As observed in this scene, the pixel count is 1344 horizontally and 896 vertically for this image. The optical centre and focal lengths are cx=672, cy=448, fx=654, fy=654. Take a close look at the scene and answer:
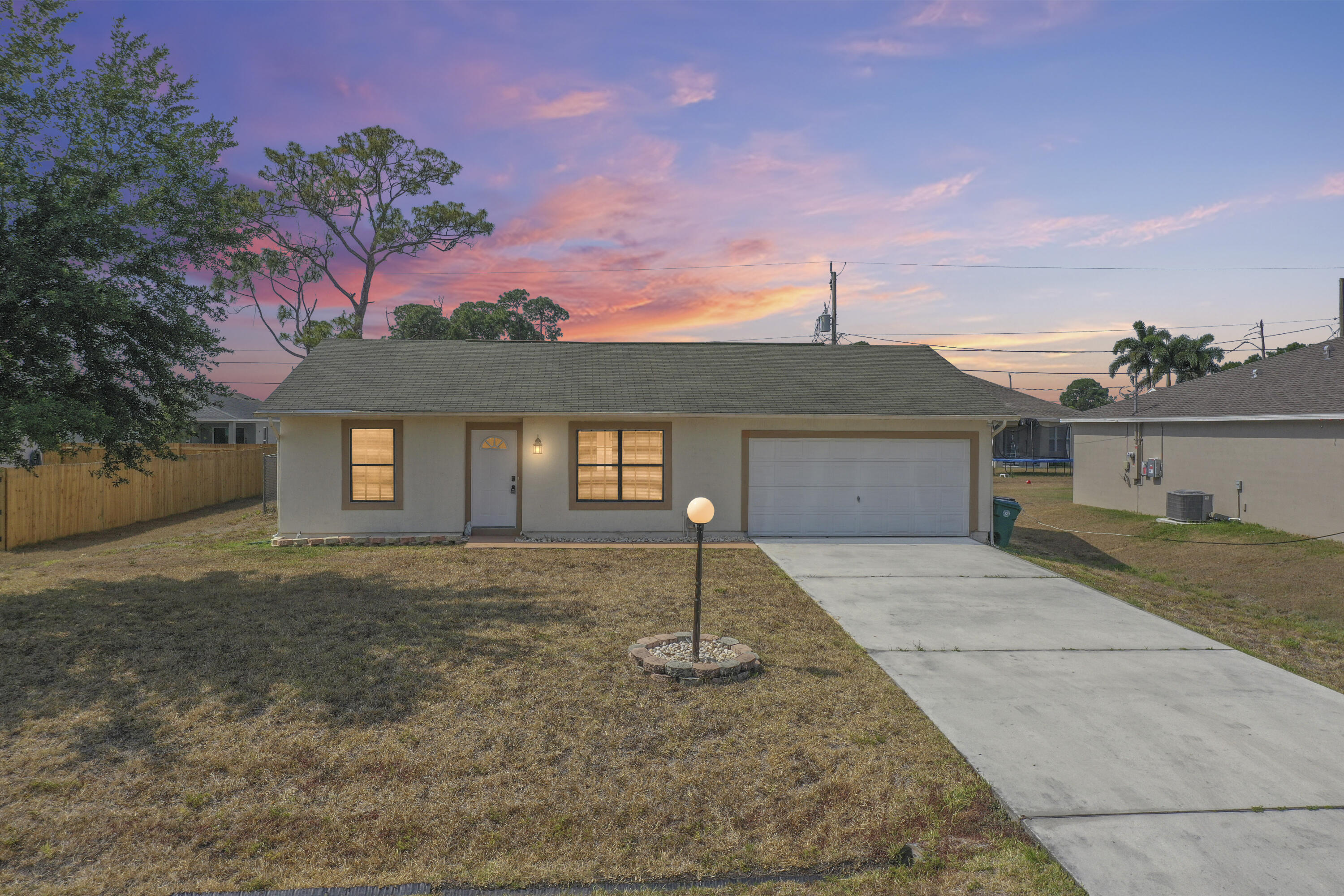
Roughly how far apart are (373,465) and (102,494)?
8.27m

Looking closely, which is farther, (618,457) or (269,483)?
(269,483)

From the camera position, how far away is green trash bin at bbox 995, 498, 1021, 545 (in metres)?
13.5

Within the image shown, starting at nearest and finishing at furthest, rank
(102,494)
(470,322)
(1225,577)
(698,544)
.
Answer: (698,544), (1225,577), (102,494), (470,322)

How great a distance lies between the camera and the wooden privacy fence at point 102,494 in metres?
13.5

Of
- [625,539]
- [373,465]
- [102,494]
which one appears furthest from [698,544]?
[102,494]

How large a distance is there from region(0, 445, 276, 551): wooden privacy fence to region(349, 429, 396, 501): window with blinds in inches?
143

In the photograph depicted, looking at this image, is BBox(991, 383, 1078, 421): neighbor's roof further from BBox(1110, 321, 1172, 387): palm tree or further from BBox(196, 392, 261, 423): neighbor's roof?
BBox(196, 392, 261, 423): neighbor's roof

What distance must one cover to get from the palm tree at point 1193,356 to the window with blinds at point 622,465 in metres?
43.2

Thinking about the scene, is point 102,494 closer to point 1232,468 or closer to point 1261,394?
point 1232,468

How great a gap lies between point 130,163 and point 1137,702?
1267cm

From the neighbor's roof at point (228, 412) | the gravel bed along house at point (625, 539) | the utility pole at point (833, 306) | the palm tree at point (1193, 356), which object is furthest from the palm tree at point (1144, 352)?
the neighbor's roof at point (228, 412)

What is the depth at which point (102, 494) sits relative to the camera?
52.0 feet

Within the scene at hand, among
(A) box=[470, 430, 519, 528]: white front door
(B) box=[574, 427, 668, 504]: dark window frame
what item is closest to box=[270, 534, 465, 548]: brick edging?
(A) box=[470, 430, 519, 528]: white front door

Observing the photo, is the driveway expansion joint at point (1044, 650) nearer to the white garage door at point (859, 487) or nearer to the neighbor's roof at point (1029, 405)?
the white garage door at point (859, 487)
